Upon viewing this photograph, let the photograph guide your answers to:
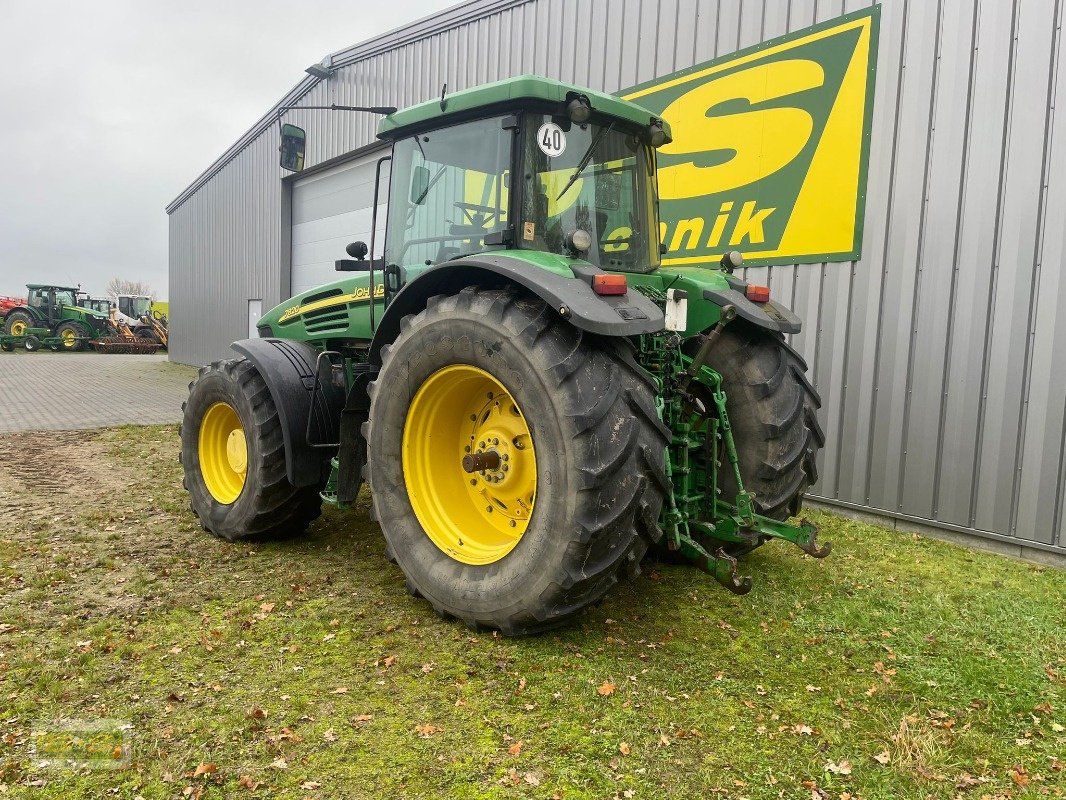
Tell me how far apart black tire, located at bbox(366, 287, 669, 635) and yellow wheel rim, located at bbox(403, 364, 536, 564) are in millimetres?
201

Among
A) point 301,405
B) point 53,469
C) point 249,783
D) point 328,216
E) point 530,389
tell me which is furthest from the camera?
point 328,216

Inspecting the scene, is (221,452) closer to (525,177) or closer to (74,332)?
(525,177)

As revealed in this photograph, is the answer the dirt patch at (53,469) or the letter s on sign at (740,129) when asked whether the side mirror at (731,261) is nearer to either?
the letter s on sign at (740,129)

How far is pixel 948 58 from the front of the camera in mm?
5148

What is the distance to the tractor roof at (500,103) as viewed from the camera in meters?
3.45

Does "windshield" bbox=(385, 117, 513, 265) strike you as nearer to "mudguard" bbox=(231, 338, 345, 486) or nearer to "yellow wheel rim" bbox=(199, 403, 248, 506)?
"mudguard" bbox=(231, 338, 345, 486)

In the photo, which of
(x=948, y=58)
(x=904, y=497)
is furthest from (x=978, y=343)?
(x=948, y=58)

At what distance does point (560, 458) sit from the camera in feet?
9.61

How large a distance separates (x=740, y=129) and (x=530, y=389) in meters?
4.55

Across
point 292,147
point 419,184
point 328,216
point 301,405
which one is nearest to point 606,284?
point 419,184

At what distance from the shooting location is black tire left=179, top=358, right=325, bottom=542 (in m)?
4.39

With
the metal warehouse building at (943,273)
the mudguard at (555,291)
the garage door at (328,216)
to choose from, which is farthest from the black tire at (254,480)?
the garage door at (328,216)

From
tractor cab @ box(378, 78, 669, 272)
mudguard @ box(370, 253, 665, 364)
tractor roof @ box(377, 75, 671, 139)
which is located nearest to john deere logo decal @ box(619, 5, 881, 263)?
tractor cab @ box(378, 78, 669, 272)

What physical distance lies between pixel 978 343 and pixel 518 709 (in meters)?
4.17
